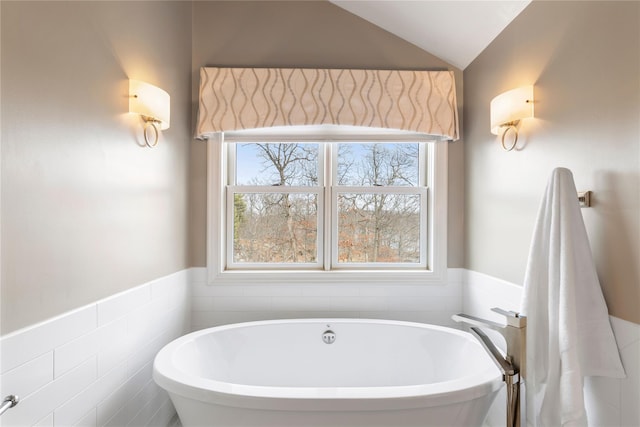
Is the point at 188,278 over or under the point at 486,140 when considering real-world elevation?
under

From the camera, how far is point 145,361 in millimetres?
1903

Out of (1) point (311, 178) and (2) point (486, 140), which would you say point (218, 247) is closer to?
(1) point (311, 178)

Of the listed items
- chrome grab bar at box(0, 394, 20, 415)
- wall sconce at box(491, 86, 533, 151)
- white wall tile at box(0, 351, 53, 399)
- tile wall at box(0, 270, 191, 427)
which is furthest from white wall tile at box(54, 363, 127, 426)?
wall sconce at box(491, 86, 533, 151)

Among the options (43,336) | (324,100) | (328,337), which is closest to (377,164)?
(324,100)

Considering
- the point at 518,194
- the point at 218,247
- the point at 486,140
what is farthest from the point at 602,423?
the point at 218,247

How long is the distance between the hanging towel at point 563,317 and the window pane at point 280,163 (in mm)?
1589

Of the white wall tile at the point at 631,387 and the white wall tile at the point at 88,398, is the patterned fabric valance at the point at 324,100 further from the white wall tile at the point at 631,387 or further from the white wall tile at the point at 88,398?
the white wall tile at the point at 631,387

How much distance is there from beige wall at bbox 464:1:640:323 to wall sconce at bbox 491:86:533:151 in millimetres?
40

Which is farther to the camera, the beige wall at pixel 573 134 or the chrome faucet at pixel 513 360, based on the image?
the chrome faucet at pixel 513 360

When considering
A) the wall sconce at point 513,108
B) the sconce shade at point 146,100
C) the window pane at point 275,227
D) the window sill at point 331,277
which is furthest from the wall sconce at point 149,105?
the wall sconce at point 513,108

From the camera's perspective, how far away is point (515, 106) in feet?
5.79

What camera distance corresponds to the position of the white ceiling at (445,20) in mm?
1995

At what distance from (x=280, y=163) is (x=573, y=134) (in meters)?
1.76

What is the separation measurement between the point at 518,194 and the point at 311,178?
4.40 ft
